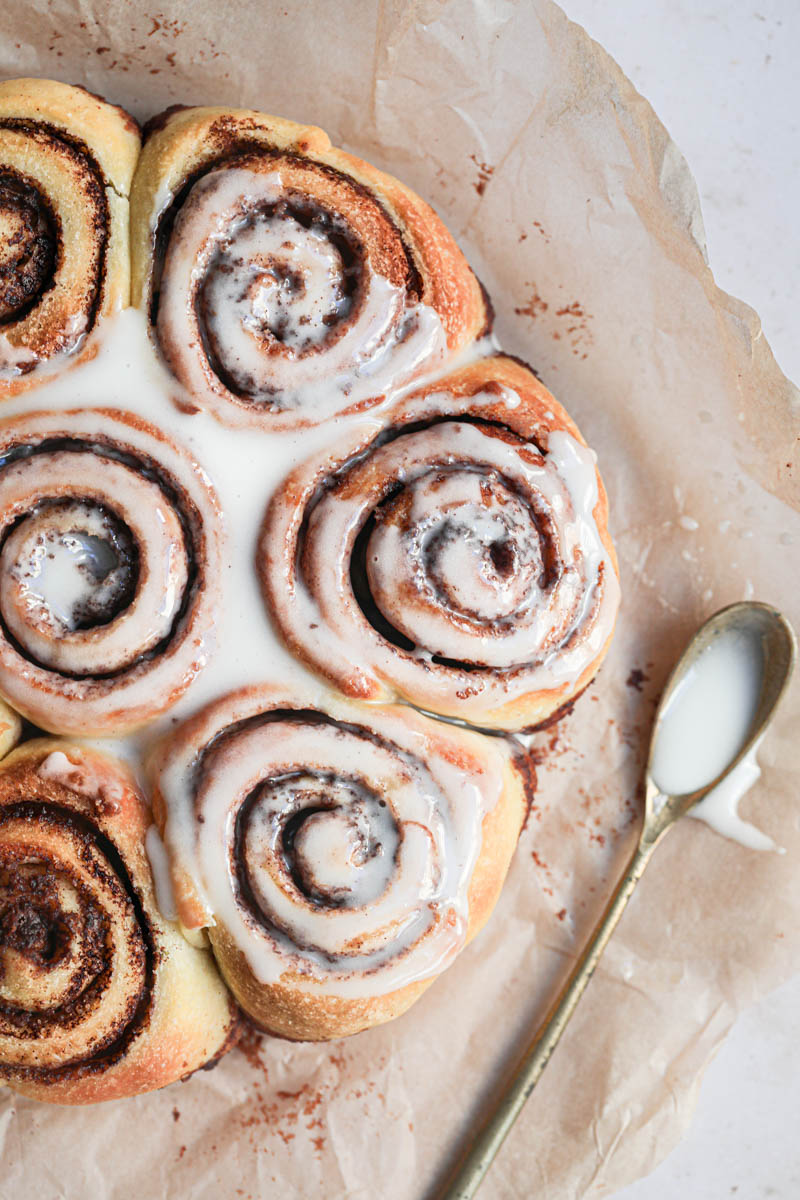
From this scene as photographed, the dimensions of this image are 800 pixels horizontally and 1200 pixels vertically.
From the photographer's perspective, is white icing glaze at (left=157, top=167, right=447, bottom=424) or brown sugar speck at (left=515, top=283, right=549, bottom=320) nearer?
white icing glaze at (left=157, top=167, right=447, bottom=424)

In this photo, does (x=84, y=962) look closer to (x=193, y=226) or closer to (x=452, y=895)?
(x=452, y=895)

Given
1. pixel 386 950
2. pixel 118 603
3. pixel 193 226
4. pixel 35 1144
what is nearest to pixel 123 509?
pixel 118 603

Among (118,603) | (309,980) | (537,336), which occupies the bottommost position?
(309,980)

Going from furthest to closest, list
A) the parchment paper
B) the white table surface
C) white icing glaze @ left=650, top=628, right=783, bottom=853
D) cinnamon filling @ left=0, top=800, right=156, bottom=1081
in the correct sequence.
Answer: the white table surface → white icing glaze @ left=650, top=628, right=783, bottom=853 → the parchment paper → cinnamon filling @ left=0, top=800, right=156, bottom=1081

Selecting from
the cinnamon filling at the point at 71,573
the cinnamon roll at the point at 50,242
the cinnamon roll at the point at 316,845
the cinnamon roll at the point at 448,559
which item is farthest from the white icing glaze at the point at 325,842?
the cinnamon roll at the point at 50,242

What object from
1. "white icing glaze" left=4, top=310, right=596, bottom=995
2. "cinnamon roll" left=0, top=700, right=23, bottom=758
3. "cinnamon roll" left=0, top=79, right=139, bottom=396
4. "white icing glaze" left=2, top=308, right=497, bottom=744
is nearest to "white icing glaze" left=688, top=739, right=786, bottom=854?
"white icing glaze" left=4, top=310, right=596, bottom=995

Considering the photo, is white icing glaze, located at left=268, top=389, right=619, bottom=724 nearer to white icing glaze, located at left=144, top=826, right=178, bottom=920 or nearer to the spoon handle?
white icing glaze, located at left=144, top=826, right=178, bottom=920
